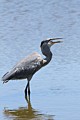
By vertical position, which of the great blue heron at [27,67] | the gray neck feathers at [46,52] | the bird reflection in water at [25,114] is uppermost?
the gray neck feathers at [46,52]

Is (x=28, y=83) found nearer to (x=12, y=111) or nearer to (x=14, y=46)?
(x=12, y=111)

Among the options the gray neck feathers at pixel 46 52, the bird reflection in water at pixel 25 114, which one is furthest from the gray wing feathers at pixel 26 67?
the bird reflection in water at pixel 25 114

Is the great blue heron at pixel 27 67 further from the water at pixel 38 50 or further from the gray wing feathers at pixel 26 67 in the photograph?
the water at pixel 38 50

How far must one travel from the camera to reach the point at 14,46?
14.8 m

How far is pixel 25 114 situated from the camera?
9773 millimetres

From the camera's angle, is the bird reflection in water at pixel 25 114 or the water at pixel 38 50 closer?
the bird reflection in water at pixel 25 114

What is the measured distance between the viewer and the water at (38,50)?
32.0 feet

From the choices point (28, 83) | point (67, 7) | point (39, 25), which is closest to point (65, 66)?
point (28, 83)

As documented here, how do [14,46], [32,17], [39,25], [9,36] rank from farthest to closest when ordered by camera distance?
1. [32,17]
2. [39,25]
3. [9,36]
4. [14,46]

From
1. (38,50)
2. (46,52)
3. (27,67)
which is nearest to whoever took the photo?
(27,67)

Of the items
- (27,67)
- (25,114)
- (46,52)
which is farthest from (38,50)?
(25,114)

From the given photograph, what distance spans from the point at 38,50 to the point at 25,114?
442 centimetres

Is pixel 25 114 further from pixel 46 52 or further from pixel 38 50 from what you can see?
pixel 38 50

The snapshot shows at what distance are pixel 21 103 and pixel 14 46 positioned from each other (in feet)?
15.4
